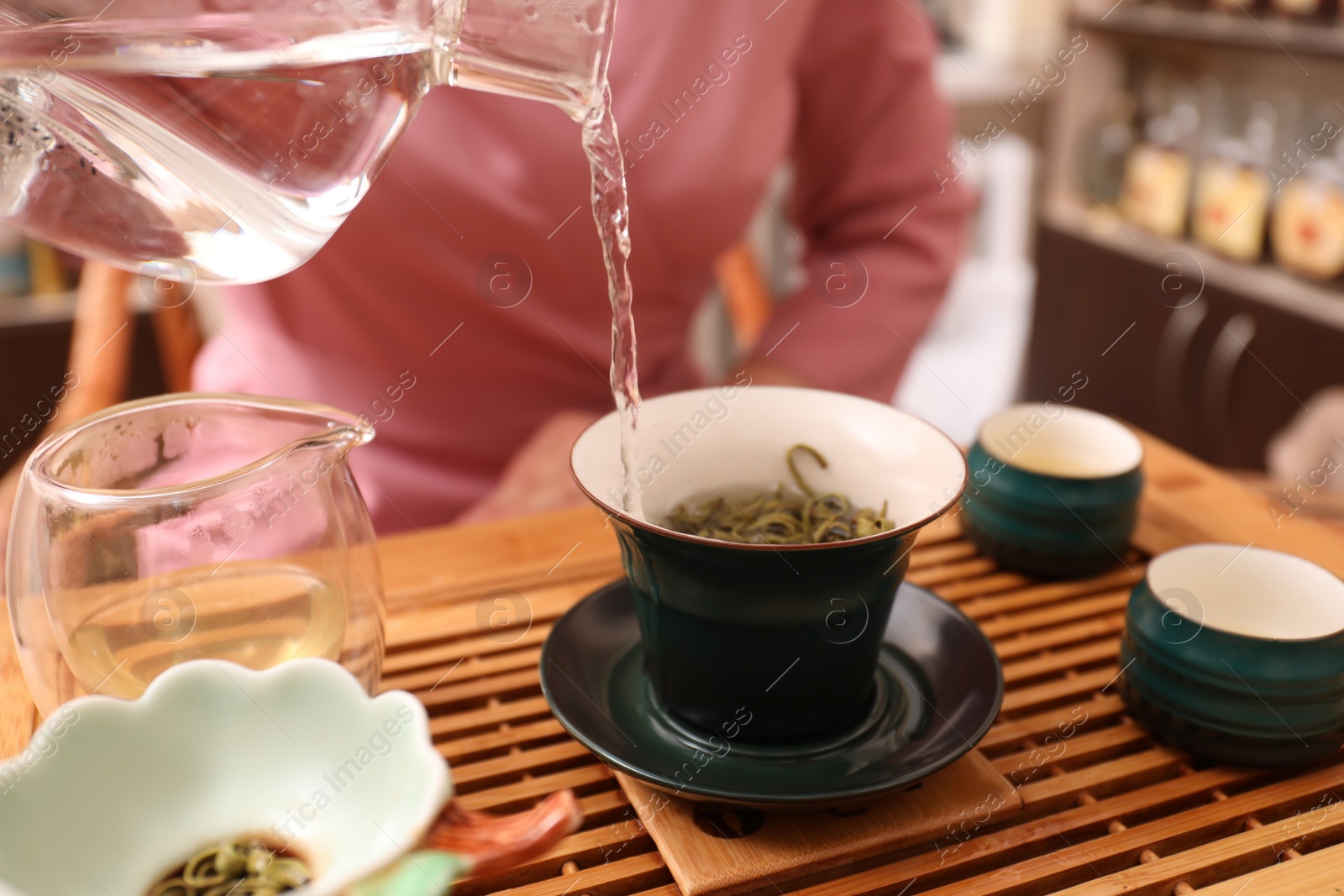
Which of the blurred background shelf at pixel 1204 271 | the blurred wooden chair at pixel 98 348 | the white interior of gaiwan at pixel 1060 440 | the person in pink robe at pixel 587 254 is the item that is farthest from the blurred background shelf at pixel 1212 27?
the blurred wooden chair at pixel 98 348

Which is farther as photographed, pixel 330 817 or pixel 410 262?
pixel 410 262

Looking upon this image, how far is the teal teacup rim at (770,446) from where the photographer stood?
0.62m

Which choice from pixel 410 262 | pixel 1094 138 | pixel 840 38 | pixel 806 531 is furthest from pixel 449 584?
pixel 1094 138

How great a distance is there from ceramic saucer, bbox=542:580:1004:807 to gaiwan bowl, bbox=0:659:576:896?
0.12m

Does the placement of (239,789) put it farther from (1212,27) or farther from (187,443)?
(1212,27)

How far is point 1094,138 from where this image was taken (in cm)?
259

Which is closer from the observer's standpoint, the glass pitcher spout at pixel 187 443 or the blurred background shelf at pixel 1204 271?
the glass pitcher spout at pixel 187 443

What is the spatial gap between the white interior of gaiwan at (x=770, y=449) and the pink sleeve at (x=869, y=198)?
1.68ft

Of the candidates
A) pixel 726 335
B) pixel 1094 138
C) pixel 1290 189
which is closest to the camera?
pixel 1290 189

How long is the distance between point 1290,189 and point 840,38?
1.30 m

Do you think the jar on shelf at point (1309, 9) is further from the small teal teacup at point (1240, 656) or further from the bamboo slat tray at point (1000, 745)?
the small teal teacup at point (1240, 656)

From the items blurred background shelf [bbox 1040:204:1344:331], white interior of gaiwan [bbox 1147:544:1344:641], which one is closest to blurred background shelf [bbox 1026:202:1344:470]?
blurred background shelf [bbox 1040:204:1344:331]

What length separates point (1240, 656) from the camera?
23.2 inches

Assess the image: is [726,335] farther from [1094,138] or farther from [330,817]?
[330,817]
